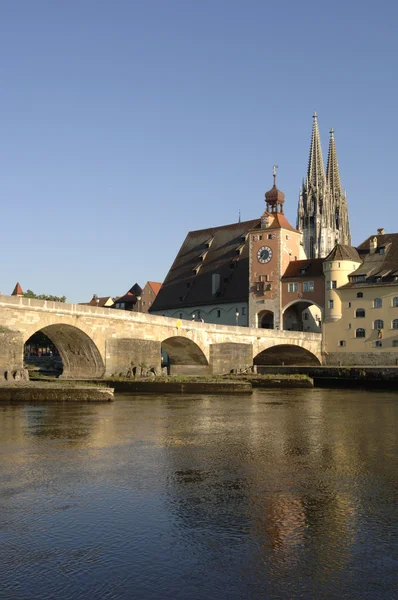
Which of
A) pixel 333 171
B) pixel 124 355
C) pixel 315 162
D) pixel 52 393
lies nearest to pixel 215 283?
pixel 124 355

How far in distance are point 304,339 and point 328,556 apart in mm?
68199

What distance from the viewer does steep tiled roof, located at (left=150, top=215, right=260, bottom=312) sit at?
303ft

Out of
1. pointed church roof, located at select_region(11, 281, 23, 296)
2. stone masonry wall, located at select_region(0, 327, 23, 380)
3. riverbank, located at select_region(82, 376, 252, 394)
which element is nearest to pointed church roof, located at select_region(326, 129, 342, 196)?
pointed church roof, located at select_region(11, 281, 23, 296)

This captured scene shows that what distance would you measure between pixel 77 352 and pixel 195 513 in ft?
137

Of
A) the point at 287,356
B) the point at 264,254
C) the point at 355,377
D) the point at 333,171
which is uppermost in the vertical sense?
the point at 333,171

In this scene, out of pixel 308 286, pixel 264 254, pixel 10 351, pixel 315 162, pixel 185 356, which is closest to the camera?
pixel 10 351

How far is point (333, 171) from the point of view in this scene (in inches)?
5807

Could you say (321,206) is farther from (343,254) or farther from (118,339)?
(118,339)

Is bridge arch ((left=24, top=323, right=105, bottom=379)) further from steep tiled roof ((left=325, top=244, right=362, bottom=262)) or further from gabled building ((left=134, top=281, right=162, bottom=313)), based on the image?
gabled building ((left=134, top=281, right=162, bottom=313))

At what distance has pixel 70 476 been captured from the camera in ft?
56.0

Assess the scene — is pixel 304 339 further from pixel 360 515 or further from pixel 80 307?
pixel 360 515

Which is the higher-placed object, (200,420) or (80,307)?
(80,307)

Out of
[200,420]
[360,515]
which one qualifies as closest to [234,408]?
[200,420]

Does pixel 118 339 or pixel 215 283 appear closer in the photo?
pixel 118 339
